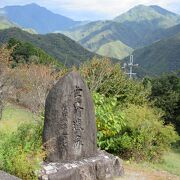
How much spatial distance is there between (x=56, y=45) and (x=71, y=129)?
14399 cm

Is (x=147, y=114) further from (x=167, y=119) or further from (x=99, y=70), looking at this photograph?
(x=167, y=119)

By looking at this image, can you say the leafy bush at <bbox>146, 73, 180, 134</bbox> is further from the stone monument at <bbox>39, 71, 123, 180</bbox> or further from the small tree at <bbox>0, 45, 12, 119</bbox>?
the stone monument at <bbox>39, 71, 123, 180</bbox>

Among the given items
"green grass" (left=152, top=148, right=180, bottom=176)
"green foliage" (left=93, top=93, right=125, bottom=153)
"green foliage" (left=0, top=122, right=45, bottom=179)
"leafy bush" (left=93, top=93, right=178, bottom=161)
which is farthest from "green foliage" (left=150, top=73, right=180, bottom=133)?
"green foliage" (left=0, top=122, right=45, bottom=179)

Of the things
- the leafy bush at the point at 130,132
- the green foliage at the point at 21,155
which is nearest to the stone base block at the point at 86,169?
the green foliage at the point at 21,155

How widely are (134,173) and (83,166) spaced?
3.01m

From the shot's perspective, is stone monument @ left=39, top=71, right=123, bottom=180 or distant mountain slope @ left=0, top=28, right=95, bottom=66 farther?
distant mountain slope @ left=0, top=28, right=95, bottom=66

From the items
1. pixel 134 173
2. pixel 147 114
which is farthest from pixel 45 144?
pixel 147 114

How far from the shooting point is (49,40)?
15975 cm

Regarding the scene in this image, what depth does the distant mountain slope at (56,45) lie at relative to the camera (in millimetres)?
130875

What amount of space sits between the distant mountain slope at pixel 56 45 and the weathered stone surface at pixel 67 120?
113810mm

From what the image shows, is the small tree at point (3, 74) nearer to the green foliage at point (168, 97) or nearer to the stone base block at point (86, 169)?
the stone base block at point (86, 169)

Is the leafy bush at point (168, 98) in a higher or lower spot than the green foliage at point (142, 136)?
higher

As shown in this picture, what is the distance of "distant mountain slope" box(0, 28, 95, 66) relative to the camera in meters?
131

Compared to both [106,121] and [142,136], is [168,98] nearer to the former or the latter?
[142,136]
